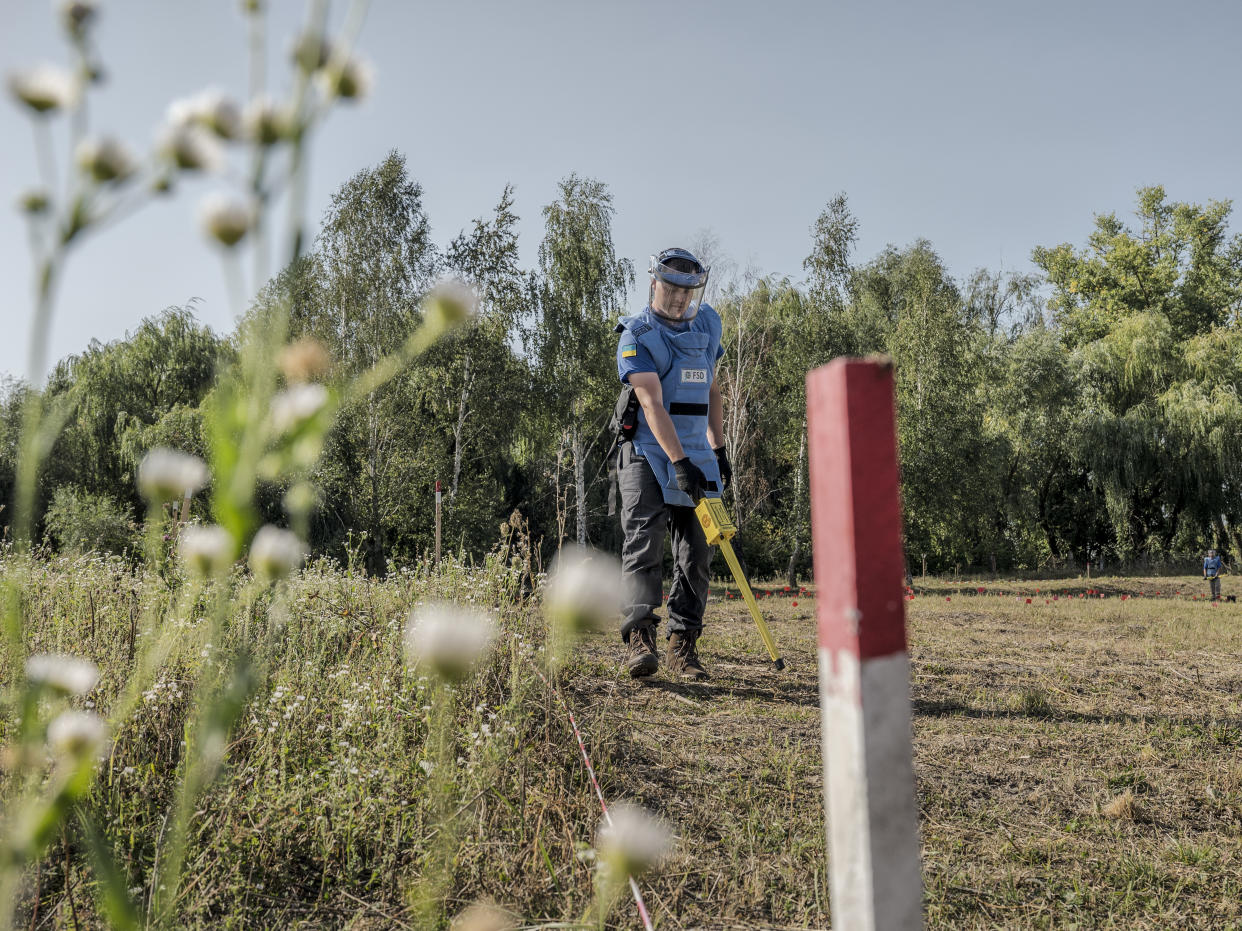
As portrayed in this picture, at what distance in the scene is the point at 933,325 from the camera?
1834cm

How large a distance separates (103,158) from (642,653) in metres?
3.46

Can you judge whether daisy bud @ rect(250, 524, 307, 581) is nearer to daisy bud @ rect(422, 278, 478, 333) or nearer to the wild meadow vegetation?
the wild meadow vegetation

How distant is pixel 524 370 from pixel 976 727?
14197 millimetres

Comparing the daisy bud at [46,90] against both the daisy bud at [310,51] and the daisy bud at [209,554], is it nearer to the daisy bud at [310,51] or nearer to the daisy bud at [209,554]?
the daisy bud at [310,51]

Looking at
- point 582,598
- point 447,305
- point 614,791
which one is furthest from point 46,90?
point 614,791

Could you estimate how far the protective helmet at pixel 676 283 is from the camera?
4074mm

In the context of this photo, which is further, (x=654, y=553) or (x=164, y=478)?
(x=654, y=553)

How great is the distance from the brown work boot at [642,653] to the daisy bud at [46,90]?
343 centimetres

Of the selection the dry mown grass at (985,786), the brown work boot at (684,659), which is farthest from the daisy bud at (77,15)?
the brown work boot at (684,659)

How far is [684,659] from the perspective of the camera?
4.08 metres

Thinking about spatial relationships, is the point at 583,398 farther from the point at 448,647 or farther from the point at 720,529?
the point at 448,647

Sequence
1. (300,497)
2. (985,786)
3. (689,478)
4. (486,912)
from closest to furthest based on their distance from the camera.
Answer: (300,497)
(486,912)
(985,786)
(689,478)

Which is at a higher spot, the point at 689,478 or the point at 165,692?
the point at 689,478

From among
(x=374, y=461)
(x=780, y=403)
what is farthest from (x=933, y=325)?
(x=374, y=461)
